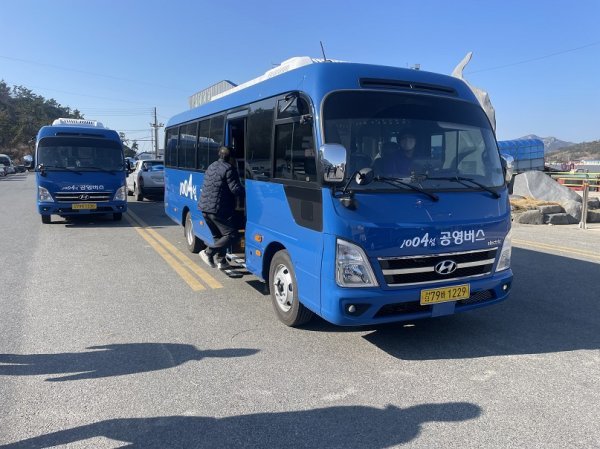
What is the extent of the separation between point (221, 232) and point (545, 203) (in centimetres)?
1264

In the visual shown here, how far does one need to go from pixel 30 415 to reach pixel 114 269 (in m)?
4.58

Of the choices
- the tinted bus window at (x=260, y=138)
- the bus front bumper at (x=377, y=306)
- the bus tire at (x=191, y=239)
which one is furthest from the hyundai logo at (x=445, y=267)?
the bus tire at (x=191, y=239)

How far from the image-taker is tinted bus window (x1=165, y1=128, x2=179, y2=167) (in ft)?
33.6

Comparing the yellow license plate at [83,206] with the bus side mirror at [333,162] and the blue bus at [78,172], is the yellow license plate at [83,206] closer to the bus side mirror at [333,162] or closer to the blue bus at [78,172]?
the blue bus at [78,172]

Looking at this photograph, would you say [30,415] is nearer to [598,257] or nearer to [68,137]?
[598,257]

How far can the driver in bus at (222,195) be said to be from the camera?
6.58 m

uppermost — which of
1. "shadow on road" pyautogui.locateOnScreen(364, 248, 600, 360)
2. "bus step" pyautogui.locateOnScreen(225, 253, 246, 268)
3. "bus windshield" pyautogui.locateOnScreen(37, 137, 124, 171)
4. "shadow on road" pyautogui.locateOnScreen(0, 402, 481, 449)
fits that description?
"bus windshield" pyautogui.locateOnScreen(37, 137, 124, 171)

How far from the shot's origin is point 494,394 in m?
3.64

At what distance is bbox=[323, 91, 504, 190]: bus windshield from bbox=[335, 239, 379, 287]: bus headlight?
0.55 meters

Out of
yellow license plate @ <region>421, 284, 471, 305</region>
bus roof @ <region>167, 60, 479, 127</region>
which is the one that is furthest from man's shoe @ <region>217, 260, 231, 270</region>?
yellow license plate @ <region>421, 284, 471, 305</region>

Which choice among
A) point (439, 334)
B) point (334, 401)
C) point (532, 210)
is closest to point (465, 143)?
point (439, 334)

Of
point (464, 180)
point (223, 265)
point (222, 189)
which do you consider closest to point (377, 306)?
point (464, 180)

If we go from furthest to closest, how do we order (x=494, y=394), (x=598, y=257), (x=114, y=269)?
(x=598, y=257), (x=114, y=269), (x=494, y=394)

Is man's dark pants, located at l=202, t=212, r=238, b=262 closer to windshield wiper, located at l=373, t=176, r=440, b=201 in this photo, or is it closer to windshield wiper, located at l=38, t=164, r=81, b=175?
windshield wiper, located at l=373, t=176, r=440, b=201
